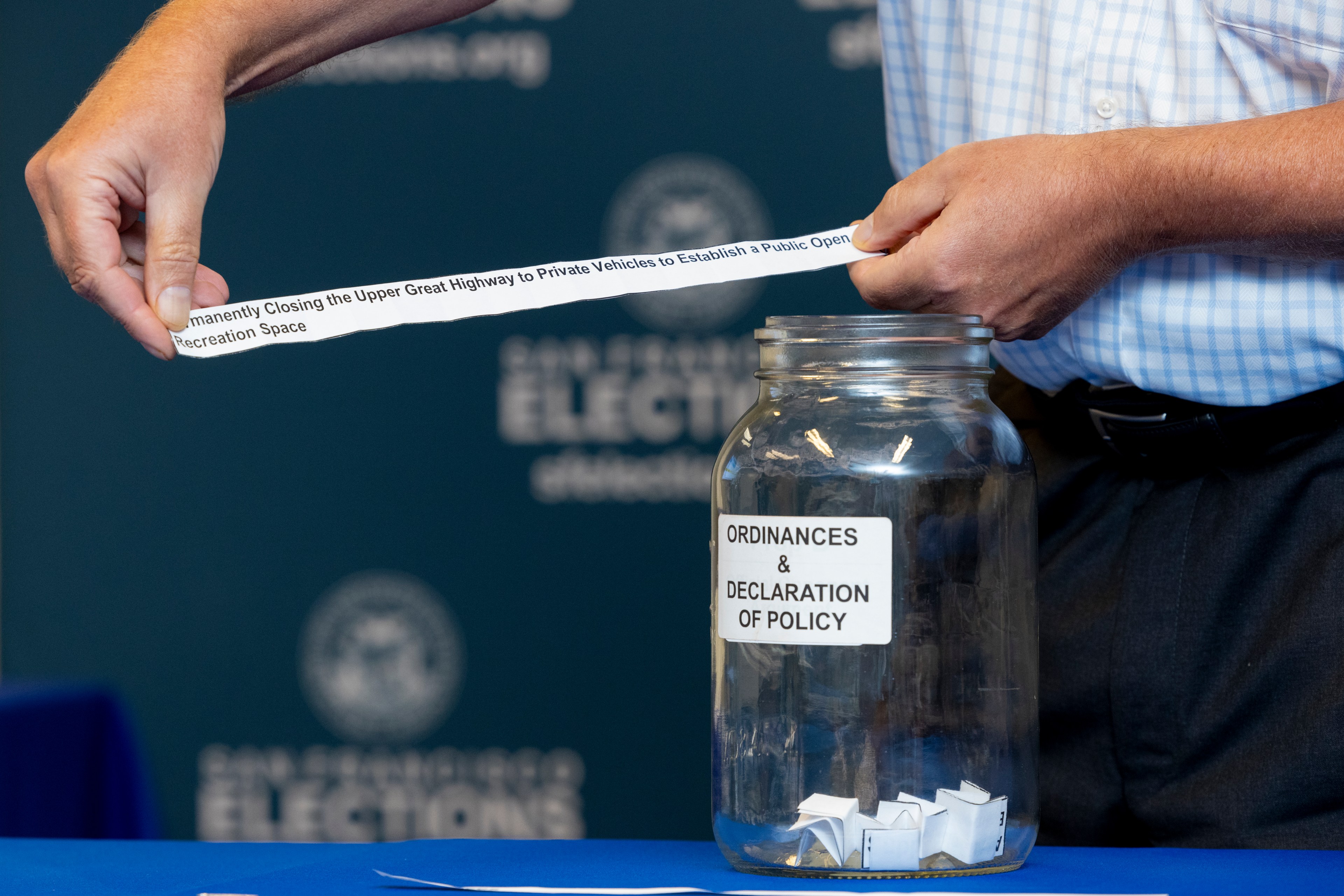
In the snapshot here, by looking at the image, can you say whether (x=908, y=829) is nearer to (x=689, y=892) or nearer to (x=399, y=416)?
(x=689, y=892)

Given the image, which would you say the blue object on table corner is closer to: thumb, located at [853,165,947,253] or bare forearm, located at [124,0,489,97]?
bare forearm, located at [124,0,489,97]

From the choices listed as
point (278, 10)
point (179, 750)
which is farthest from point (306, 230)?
point (278, 10)

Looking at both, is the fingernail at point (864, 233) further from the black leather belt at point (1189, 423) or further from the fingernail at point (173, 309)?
the fingernail at point (173, 309)

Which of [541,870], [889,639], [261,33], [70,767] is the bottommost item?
[70,767]

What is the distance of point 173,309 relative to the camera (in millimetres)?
663

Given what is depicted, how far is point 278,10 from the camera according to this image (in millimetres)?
829

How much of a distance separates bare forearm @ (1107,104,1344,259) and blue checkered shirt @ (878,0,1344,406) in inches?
2.4

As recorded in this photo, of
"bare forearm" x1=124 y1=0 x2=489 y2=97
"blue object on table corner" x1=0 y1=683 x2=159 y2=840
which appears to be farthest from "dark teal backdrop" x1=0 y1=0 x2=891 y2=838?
"bare forearm" x1=124 y1=0 x2=489 y2=97

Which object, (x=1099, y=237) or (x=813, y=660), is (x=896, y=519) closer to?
(x=813, y=660)

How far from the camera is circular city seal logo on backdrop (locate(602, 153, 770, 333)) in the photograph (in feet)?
7.07

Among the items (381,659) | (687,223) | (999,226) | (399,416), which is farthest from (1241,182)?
(381,659)

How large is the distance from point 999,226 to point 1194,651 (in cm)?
34

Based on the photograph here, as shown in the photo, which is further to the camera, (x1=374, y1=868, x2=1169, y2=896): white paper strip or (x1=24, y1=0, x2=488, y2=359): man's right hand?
(x1=24, y1=0, x2=488, y2=359): man's right hand

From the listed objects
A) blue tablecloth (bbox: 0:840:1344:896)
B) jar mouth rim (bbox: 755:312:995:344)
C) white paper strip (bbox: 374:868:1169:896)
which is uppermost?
jar mouth rim (bbox: 755:312:995:344)
